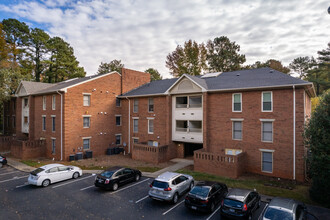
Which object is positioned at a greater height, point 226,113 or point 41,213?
point 226,113

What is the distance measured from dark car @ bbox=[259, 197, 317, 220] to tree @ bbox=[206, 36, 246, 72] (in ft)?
126

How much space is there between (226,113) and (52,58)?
43.5 meters

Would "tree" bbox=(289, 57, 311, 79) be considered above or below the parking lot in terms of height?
above

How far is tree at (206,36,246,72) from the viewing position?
145 feet

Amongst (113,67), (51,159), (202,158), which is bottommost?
(51,159)

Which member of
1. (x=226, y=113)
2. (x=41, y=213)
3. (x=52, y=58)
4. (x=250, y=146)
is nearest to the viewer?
(x=41, y=213)

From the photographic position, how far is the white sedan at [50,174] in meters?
15.2

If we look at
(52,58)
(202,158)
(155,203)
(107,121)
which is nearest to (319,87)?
(202,158)

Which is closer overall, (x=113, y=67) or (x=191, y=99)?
(x=191, y=99)

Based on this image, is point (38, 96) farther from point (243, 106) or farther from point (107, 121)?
point (243, 106)

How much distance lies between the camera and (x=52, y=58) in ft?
152

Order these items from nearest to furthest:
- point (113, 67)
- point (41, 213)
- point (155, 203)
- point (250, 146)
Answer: point (41, 213) → point (155, 203) → point (250, 146) → point (113, 67)

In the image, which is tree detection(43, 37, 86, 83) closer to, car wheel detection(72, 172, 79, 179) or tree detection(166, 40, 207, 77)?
tree detection(166, 40, 207, 77)

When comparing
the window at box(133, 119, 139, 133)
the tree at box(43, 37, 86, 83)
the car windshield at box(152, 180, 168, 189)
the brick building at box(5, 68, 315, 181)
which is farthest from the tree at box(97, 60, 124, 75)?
the car windshield at box(152, 180, 168, 189)
